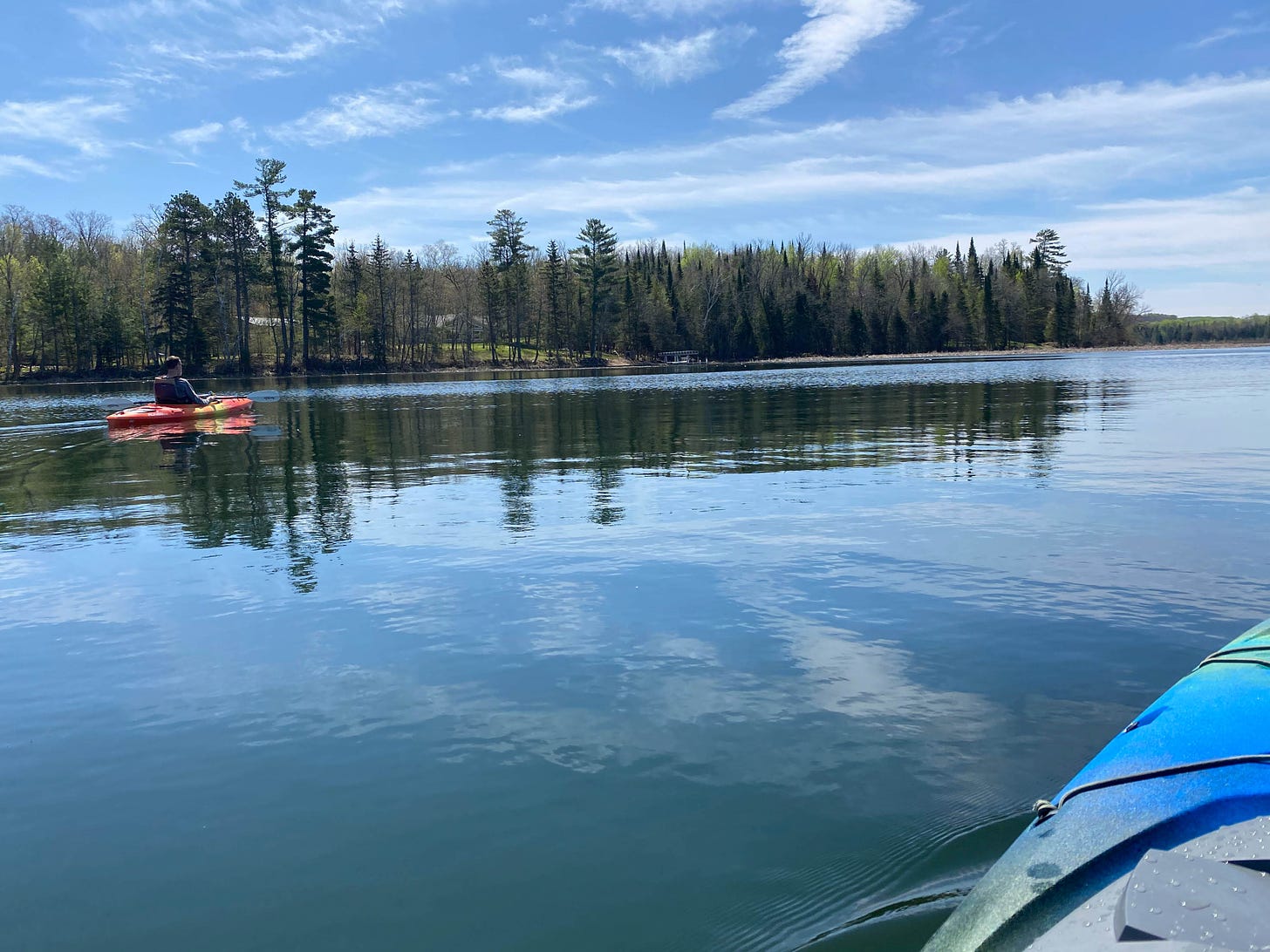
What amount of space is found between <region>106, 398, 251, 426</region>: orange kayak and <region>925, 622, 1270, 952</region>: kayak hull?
105 ft

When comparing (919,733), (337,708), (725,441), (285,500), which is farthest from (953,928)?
(725,441)

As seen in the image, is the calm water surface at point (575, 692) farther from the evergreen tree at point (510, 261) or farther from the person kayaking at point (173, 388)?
the evergreen tree at point (510, 261)

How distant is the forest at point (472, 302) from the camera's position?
272 feet

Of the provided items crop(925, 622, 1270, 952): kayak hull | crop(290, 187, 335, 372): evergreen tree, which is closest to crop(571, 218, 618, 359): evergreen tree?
crop(290, 187, 335, 372): evergreen tree

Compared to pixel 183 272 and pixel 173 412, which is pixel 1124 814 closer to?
pixel 173 412

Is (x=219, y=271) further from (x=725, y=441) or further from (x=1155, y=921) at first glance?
(x=1155, y=921)

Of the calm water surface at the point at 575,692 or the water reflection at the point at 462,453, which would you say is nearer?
the calm water surface at the point at 575,692

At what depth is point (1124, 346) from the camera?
495 ft

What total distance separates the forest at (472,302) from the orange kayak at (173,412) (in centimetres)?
5555

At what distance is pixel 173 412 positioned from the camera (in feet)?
103

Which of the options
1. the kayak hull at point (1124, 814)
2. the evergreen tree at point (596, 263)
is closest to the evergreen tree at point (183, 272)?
the evergreen tree at point (596, 263)

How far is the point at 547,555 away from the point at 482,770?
5480mm

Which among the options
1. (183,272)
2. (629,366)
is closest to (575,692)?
(183,272)

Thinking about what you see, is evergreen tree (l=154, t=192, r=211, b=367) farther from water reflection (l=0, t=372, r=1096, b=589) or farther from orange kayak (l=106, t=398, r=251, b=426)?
orange kayak (l=106, t=398, r=251, b=426)
